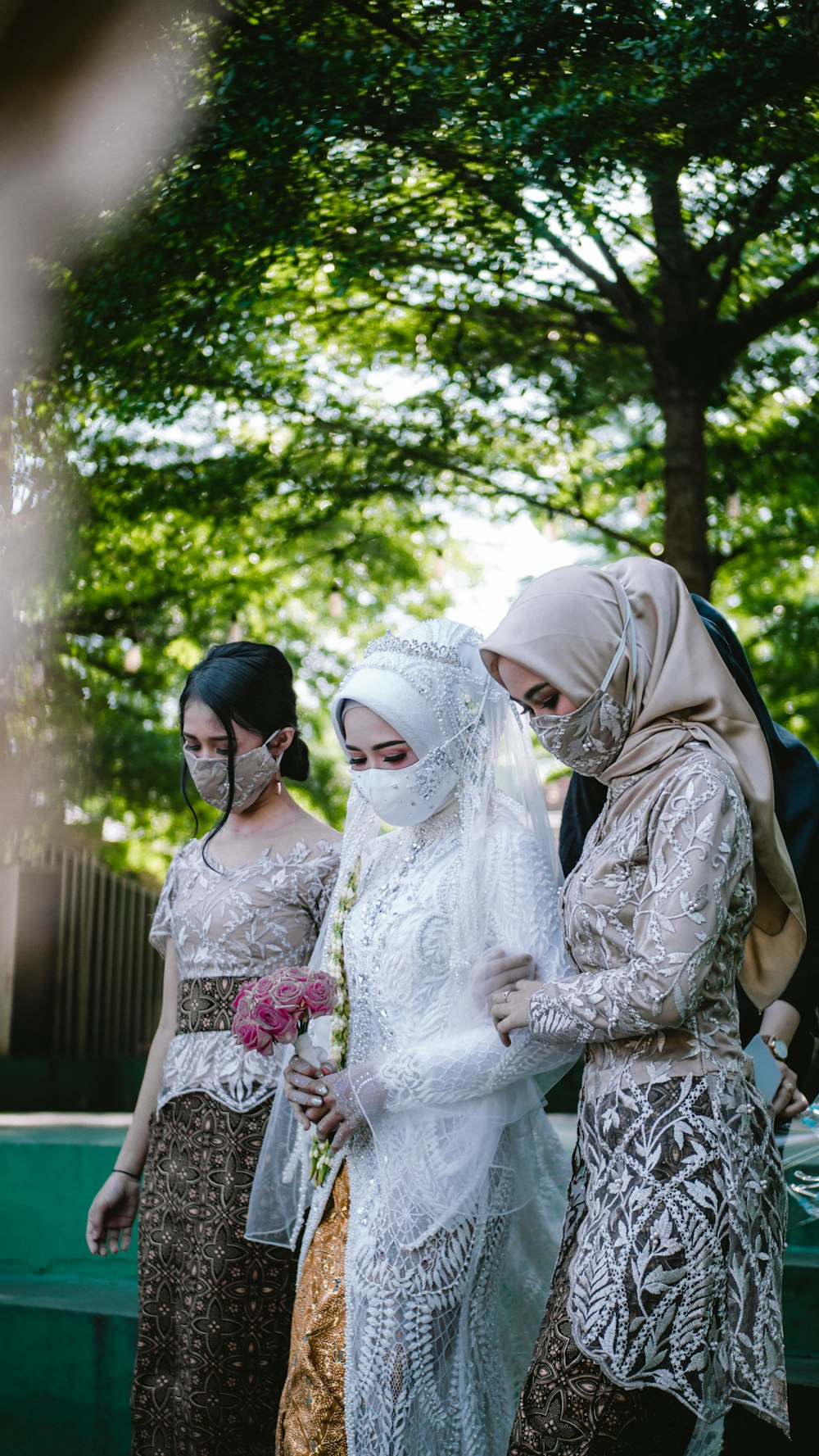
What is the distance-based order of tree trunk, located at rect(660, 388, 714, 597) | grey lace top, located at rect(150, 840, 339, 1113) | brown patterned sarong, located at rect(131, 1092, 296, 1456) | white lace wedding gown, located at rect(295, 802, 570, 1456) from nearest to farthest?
white lace wedding gown, located at rect(295, 802, 570, 1456) < brown patterned sarong, located at rect(131, 1092, 296, 1456) < grey lace top, located at rect(150, 840, 339, 1113) < tree trunk, located at rect(660, 388, 714, 597)

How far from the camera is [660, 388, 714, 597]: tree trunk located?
6.36 meters

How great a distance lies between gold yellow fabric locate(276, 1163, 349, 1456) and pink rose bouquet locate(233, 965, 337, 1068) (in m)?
0.38

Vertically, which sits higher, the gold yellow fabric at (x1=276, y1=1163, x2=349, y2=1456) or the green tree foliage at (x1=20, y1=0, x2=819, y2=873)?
the green tree foliage at (x1=20, y1=0, x2=819, y2=873)

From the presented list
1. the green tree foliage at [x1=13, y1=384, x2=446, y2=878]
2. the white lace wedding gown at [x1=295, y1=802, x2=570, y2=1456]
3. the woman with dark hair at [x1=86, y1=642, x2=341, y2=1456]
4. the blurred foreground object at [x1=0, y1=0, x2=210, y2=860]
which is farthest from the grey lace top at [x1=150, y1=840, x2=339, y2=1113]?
the green tree foliage at [x1=13, y1=384, x2=446, y2=878]

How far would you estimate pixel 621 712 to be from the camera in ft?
6.93

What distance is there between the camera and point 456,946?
96.2 inches

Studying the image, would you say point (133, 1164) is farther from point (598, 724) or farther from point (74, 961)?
point (74, 961)

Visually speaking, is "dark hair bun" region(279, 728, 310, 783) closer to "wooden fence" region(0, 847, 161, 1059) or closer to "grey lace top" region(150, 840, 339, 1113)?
"grey lace top" region(150, 840, 339, 1113)

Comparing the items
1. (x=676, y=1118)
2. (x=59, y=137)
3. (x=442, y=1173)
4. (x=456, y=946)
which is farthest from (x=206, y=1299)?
(x=59, y=137)

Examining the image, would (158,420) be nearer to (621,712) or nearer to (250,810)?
(250,810)

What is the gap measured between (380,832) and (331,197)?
3.93 meters

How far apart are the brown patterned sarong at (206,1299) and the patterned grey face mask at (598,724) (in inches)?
46.4

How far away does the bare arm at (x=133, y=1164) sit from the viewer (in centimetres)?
302

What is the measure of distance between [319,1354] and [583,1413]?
2.10 ft
